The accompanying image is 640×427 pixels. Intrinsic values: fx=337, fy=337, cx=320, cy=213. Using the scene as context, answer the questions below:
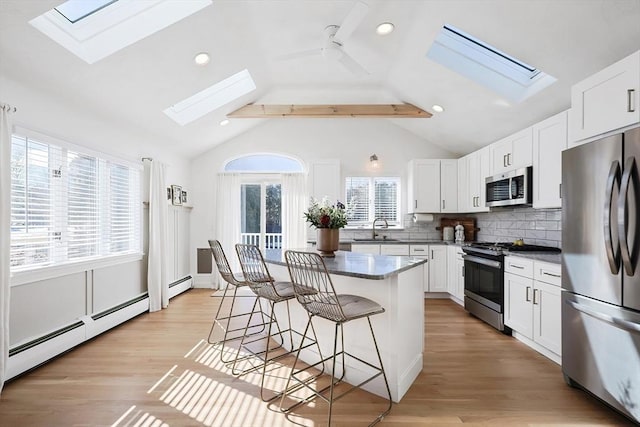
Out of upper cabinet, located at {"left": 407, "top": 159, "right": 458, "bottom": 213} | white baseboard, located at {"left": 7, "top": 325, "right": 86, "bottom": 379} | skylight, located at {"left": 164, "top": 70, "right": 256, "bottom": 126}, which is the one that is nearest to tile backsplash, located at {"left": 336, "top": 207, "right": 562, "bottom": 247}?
upper cabinet, located at {"left": 407, "top": 159, "right": 458, "bottom": 213}

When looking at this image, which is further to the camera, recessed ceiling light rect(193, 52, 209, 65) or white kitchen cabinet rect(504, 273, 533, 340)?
recessed ceiling light rect(193, 52, 209, 65)

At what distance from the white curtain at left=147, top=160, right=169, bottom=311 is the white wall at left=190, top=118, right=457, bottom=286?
1.44m

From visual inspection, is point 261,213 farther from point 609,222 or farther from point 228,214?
point 609,222

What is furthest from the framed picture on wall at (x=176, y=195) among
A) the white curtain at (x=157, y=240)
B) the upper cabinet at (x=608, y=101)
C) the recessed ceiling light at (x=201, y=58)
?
the upper cabinet at (x=608, y=101)

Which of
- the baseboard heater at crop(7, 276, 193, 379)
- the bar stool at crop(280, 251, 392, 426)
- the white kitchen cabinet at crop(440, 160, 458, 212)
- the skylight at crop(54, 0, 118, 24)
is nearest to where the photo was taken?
the bar stool at crop(280, 251, 392, 426)

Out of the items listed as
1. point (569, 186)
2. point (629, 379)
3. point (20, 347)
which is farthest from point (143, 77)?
point (629, 379)

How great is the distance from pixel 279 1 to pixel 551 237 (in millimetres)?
3855

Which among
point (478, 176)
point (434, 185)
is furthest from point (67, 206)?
point (478, 176)

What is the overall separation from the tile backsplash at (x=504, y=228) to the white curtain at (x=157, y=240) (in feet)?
8.21

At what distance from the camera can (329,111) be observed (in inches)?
212

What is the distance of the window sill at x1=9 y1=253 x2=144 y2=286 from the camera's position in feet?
9.08

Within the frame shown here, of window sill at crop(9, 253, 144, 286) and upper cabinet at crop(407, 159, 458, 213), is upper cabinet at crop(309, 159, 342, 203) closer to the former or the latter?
upper cabinet at crop(407, 159, 458, 213)

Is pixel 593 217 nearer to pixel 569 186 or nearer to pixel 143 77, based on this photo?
pixel 569 186

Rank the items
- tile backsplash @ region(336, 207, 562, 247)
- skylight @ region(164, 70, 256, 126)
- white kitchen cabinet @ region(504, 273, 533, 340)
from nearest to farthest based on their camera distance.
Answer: white kitchen cabinet @ region(504, 273, 533, 340)
tile backsplash @ region(336, 207, 562, 247)
skylight @ region(164, 70, 256, 126)
